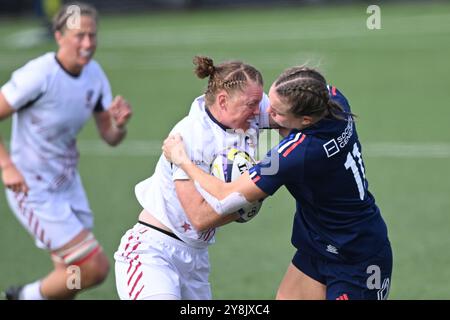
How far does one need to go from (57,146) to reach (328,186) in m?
2.75

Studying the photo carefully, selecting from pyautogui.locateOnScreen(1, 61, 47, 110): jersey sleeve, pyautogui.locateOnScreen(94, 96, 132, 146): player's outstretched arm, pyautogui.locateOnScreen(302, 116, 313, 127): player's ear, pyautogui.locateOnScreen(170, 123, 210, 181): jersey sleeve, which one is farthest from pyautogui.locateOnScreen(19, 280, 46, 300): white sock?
pyautogui.locateOnScreen(302, 116, 313, 127): player's ear

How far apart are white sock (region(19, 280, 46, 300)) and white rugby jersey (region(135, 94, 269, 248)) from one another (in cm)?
186

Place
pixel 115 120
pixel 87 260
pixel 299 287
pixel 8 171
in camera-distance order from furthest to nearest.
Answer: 1. pixel 87 260
2. pixel 115 120
3. pixel 8 171
4. pixel 299 287

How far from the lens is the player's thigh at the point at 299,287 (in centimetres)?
567

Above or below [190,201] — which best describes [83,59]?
above

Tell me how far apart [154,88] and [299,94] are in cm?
1235

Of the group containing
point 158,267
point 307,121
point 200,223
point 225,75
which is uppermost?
point 225,75

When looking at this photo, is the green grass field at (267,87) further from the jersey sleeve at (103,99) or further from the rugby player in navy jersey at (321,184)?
the jersey sleeve at (103,99)

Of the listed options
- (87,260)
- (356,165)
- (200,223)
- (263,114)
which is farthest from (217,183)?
(87,260)

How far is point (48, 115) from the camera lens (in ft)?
23.3

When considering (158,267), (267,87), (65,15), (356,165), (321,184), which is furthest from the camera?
(267,87)

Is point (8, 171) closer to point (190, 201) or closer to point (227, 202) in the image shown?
point (190, 201)

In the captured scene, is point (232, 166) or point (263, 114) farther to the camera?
point (263, 114)

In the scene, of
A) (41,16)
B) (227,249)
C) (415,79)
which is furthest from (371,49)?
(227,249)
